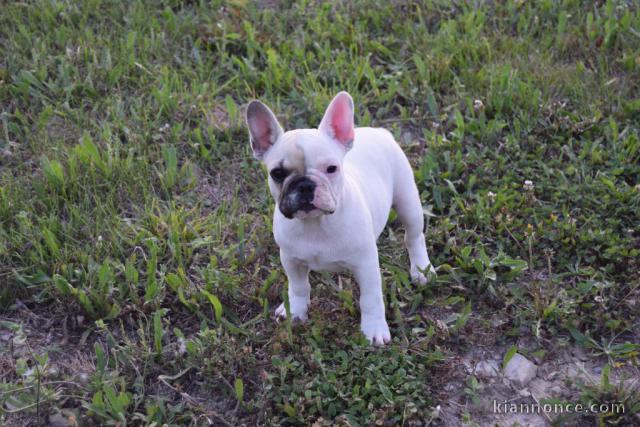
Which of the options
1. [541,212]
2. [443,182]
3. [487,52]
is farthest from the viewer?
[487,52]

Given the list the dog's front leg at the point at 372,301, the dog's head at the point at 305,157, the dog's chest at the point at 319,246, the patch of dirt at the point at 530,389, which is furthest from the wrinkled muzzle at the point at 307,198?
the patch of dirt at the point at 530,389

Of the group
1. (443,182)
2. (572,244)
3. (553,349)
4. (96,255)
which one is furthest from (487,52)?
(96,255)

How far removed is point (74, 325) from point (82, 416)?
782mm

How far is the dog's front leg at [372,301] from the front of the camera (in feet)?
12.9

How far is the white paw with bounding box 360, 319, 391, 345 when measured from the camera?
417 cm

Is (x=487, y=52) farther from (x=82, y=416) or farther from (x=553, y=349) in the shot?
(x=82, y=416)

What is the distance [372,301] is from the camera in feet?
13.5

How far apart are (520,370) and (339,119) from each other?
1.76 metres

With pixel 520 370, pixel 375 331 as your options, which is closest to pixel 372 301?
pixel 375 331

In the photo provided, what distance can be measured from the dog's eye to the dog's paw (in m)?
1.05

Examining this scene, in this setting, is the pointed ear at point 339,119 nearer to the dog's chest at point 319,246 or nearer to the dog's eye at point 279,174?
the dog's eye at point 279,174

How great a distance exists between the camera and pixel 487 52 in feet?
21.5

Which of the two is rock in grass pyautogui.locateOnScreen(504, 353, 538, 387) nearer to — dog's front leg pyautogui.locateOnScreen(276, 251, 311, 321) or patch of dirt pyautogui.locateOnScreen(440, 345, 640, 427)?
patch of dirt pyautogui.locateOnScreen(440, 345, 640, 427)

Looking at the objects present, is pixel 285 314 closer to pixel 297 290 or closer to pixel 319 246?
pixel 297 290
